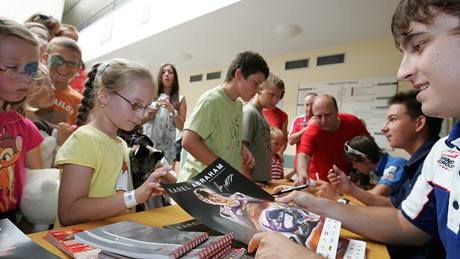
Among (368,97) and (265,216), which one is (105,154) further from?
(368,97)

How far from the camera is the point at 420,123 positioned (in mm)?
1366

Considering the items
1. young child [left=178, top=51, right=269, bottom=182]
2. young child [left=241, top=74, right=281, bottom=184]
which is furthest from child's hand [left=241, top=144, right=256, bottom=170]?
young child [left=241, top=74, right=281, bottom=184]

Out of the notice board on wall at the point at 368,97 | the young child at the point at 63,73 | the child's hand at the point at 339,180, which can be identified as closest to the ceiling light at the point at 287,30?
the notice board on wall at the point at 368,97

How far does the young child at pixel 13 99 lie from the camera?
0.81 m

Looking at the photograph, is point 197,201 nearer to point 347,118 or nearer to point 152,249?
point 152,249

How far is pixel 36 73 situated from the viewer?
0.90 meters

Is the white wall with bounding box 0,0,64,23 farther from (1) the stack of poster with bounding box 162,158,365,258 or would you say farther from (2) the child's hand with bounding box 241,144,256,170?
(1) the stack of poster with bounding box 162,158,365,258

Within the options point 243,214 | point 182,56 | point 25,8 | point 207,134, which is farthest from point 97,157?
point 25,8

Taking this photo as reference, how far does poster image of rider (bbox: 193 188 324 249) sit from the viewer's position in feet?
2.00

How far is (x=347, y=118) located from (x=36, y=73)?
2097mm

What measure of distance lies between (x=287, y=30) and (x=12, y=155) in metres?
3.19

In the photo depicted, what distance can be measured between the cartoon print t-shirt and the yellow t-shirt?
0.51 ft

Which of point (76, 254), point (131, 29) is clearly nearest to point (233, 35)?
point (131, 29)

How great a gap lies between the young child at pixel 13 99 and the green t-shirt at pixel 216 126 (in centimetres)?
67
